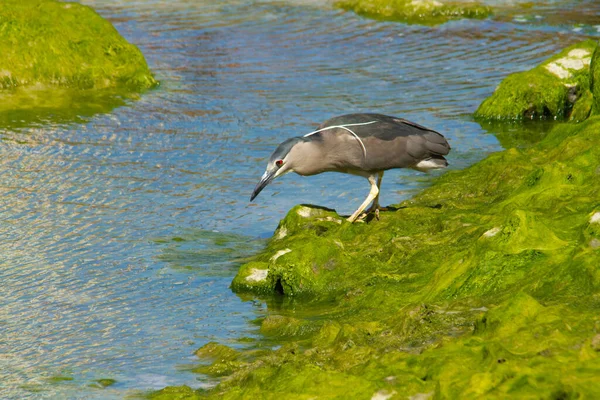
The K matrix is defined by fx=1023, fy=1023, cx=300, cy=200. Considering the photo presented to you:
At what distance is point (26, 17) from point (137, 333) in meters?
8.73

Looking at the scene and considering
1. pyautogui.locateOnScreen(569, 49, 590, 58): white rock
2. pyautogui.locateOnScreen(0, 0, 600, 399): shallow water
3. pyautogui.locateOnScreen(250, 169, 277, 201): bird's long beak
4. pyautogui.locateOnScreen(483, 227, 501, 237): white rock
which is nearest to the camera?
pyautogui.locateOnScreen(483, 227, 501, 237): white rock

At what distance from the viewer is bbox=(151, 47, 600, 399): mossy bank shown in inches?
154

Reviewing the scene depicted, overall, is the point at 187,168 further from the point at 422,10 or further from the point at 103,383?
the point at 422,10

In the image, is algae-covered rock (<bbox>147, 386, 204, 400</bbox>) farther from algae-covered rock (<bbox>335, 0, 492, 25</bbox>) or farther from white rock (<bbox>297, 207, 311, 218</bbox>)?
algae-covered rock (<bbox>335, 0, 492, 25</bbox>)

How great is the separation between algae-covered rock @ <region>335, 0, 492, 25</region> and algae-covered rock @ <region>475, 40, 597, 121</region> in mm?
7128

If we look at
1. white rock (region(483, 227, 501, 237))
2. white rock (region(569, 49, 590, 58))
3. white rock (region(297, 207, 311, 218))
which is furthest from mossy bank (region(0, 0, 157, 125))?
white rock (region(483, 227, 501, 237))

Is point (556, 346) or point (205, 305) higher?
point (556, 346)

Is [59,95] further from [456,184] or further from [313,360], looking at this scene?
[313,360]

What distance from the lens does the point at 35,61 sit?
13.4 m

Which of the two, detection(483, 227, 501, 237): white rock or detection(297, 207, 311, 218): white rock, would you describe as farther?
detection(297, 207, 311, 218): white rock

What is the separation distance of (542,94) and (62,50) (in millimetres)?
6269

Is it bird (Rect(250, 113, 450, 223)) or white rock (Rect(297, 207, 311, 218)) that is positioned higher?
bird (Rect(250, 113, 450, 223))

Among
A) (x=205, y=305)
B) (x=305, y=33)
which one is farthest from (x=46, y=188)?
(x=305, y=33)

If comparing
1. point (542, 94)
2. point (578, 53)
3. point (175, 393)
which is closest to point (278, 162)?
point (175, 393)
